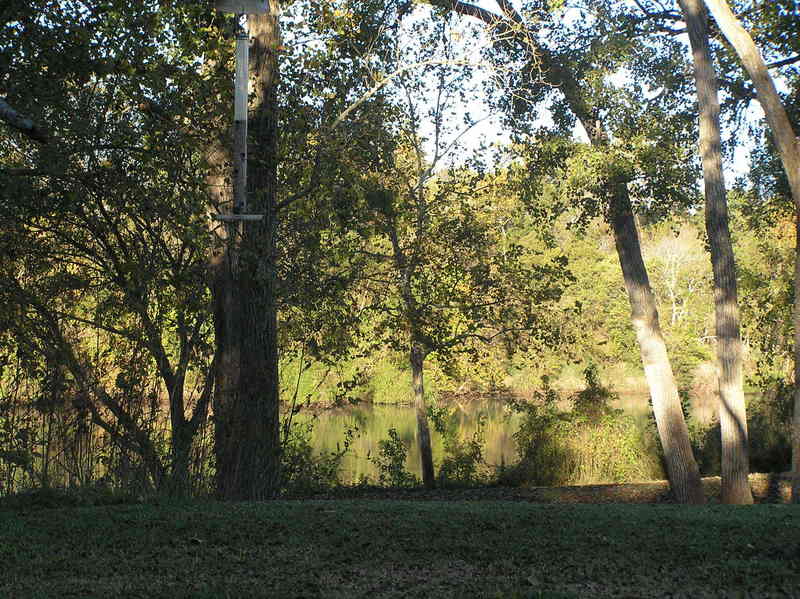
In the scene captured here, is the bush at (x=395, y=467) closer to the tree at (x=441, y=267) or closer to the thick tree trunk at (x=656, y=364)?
the tree at (x=441, y=267)

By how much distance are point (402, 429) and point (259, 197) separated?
657 inches

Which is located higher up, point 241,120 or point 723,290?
point 241,120

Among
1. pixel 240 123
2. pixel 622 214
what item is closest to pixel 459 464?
pixel 622 214

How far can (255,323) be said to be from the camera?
29.2 ft

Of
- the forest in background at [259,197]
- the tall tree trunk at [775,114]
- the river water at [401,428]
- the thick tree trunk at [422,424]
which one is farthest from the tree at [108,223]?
the river water at [401,428]

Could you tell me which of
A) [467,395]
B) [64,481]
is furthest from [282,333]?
[467,395]

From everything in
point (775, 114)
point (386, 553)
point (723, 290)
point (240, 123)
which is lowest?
point (386, 553)

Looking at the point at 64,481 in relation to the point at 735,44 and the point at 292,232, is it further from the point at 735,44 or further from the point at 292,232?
the point at 735,44

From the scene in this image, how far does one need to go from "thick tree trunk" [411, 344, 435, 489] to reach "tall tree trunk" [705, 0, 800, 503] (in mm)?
6274

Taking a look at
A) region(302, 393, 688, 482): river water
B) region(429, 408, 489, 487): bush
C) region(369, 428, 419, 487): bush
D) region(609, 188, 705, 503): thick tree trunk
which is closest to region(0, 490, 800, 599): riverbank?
region(609, 188, 705, 503): thick tree trunk

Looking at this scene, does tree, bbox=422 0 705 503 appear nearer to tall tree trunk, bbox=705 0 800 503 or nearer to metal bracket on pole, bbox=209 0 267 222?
tall tree trunk, bbox=705 0 800 503

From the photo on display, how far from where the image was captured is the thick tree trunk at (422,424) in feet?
50.7

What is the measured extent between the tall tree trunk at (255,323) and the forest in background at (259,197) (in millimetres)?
27

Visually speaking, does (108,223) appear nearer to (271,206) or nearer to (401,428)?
(271,206)
